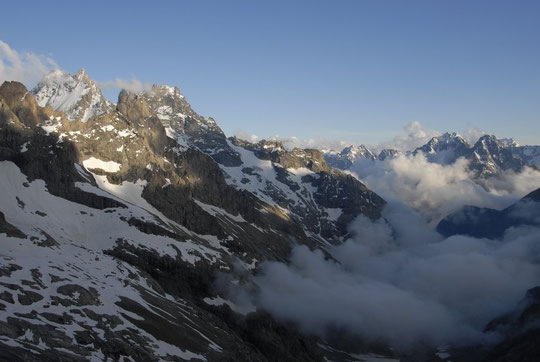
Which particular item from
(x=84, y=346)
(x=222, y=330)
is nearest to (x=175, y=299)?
(x=222, y=330)

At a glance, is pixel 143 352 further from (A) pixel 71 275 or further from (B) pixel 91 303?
(A) pixel 71 275

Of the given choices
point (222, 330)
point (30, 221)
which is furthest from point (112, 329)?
point (30, 221)

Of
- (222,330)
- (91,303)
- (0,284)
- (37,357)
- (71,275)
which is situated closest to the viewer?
(37,357)

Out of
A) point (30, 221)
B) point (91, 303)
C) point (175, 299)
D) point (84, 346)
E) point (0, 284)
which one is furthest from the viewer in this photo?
point (30, 221)

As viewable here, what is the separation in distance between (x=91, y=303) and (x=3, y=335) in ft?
111

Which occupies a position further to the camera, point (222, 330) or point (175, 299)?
point (175, 299)

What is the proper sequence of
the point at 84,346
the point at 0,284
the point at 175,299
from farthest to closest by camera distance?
the point at 175,299 → the point at 0,284 → the point at 84,346

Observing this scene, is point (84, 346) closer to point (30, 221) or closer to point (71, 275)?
point (71, 275)

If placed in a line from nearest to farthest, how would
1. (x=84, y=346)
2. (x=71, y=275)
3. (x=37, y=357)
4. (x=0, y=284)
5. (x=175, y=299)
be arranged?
(x=37, y=357), (x=84, y=346), (x=0, y=284), (x=71, y=275), (x=175, y=299)

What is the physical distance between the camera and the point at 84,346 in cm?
8725

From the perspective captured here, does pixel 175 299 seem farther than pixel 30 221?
No

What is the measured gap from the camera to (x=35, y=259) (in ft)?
420

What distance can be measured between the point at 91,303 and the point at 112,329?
11.1 meters

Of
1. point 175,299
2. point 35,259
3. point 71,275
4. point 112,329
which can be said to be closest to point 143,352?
point 112,329
